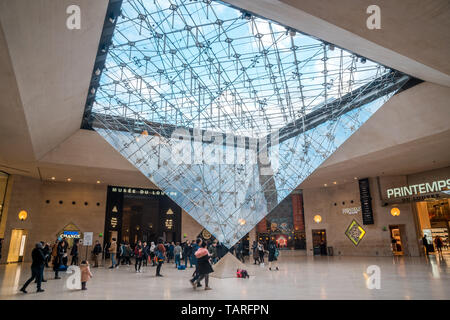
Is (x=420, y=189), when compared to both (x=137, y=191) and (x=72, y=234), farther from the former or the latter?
(x=72, y=234)

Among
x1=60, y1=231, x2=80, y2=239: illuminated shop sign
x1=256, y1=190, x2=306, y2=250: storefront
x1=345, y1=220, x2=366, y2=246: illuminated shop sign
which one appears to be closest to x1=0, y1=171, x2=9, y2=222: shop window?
x1=60, y1=231, x2=80, y2=239: illuminated shop sign

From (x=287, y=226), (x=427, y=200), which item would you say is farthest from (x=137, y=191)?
(x=427, y=200)

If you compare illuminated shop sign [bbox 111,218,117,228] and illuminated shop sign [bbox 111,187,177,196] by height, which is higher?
illuminated shop sign [bbox 111,187,177,196]

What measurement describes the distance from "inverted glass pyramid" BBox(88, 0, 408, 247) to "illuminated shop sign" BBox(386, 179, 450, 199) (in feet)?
23.0

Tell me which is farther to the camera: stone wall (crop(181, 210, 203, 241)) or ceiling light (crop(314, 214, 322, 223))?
stone wall (crop(181, 210, 203, 241))

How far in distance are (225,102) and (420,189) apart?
12.7m

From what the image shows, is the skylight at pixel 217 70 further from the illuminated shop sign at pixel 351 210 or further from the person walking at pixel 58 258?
the illuminated shop sign at pixel 351 210

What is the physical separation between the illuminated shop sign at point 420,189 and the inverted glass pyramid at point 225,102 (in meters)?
7.00

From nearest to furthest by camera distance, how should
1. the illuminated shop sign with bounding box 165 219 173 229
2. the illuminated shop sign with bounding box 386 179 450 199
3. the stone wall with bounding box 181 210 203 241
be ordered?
the illuminated shop sign with bounding box 386 179 450 199 < the illuminated shop sign with bounding box 165 219 173 229 < the stone wall with bounding box 181 210 203 241

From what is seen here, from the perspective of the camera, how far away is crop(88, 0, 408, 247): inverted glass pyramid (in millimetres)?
9352

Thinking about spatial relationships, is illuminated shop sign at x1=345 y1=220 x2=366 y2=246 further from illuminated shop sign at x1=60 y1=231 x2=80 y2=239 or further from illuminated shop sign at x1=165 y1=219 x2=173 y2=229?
illuminated shop sign at x1=60 y1=231 x2=80 y2=239
